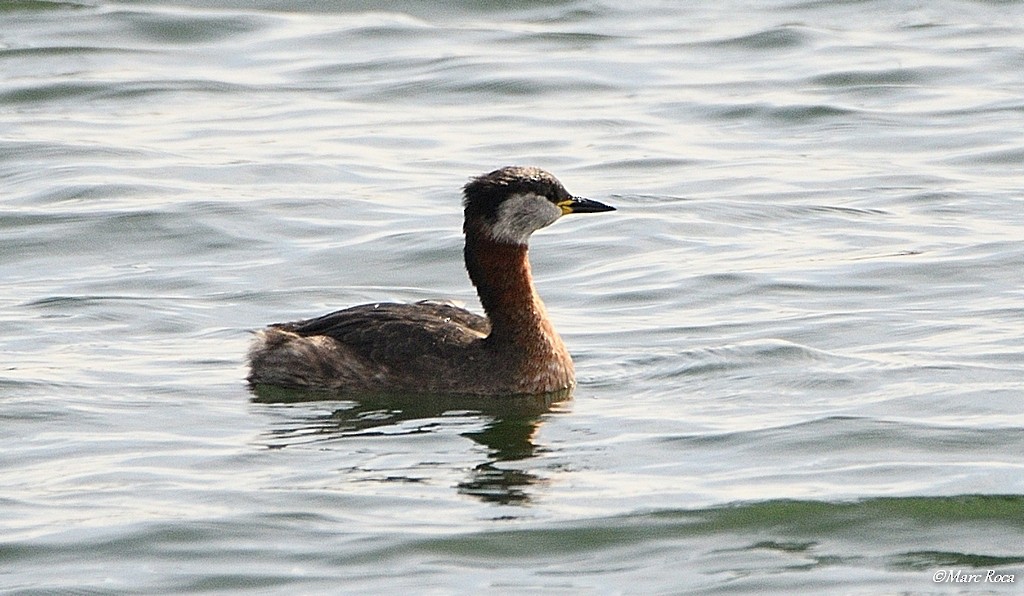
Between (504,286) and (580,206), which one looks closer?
(504,286)

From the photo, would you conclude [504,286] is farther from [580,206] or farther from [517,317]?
[580,206]

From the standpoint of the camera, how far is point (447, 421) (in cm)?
1005

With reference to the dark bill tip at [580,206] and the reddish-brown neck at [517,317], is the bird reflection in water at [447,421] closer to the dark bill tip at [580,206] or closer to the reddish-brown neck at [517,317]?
the reddish-brown neck at [517,317]

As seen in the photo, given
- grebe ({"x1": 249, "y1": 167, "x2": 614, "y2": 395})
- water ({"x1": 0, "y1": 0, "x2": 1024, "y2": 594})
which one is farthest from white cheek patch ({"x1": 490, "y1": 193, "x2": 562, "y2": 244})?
water ({"x1": 0, "y1": 0, "x2": 1024, "y2": 594})

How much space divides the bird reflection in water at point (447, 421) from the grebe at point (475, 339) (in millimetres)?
75

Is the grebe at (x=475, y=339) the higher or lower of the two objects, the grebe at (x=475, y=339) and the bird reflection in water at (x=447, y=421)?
the higher

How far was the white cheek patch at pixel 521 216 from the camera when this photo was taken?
→ 34.9 ft

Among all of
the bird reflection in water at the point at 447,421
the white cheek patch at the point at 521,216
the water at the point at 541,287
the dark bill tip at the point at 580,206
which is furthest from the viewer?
the dark bill tip at the point at 580,206

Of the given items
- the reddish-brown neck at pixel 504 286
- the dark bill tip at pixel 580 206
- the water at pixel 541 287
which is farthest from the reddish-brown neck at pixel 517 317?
the dark bill tip at pixel 580 206

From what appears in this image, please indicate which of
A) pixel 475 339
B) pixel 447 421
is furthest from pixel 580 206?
pixel 447 421

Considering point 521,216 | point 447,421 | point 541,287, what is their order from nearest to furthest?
point 447,421 < point 521,216 < point 541,287

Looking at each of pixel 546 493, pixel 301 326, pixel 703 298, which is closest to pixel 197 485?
pixel 546 493

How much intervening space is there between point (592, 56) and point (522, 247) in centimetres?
1039

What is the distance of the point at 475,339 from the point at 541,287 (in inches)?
94.6
